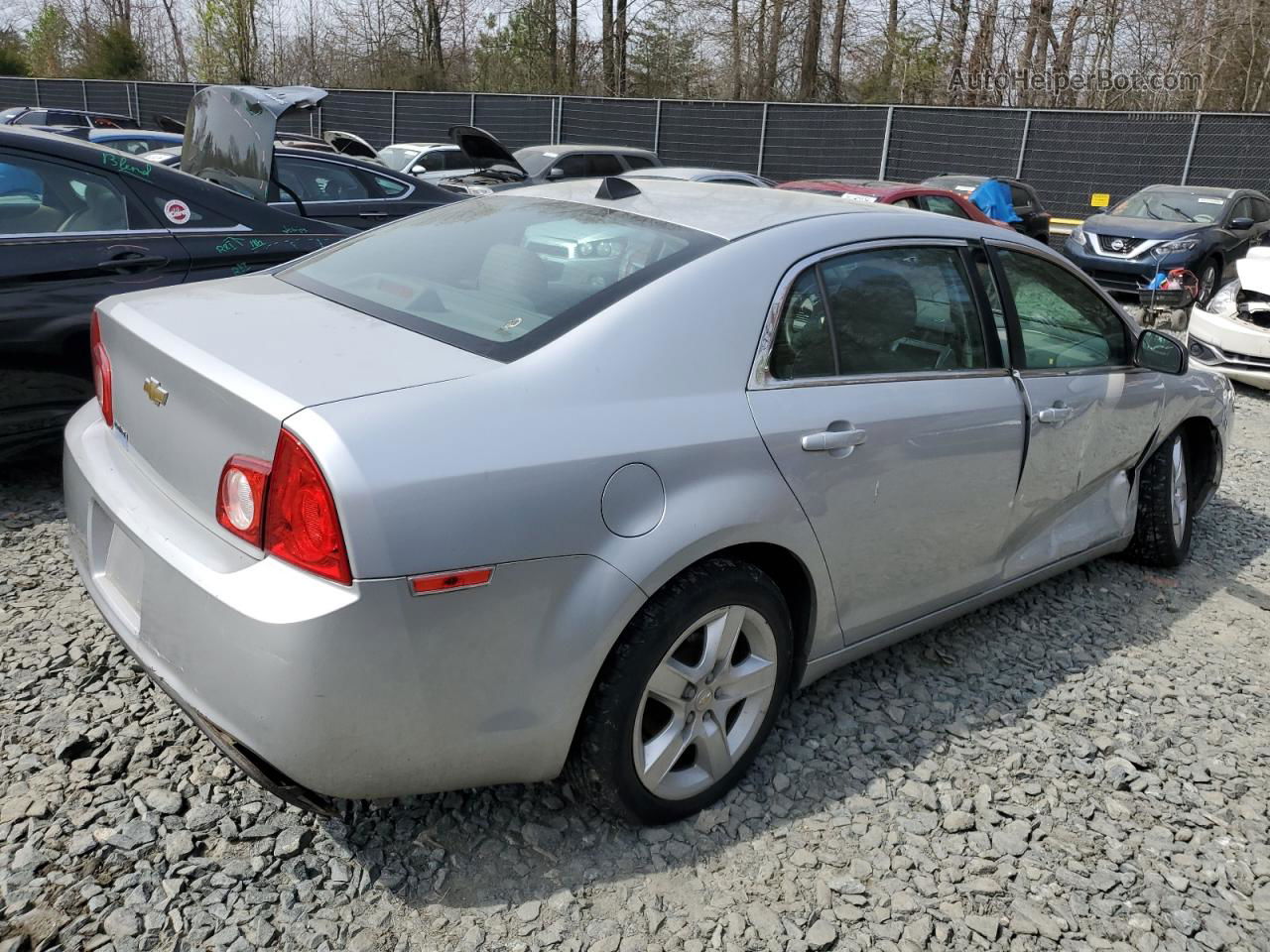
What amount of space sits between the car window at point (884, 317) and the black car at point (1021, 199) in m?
13.0

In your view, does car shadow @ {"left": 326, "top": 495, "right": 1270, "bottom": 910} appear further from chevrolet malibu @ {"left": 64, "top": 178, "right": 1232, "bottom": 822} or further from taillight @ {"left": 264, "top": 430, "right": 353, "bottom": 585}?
taillight @ {"left": 264, "top": 430, "right": 353, "bottom": 585}

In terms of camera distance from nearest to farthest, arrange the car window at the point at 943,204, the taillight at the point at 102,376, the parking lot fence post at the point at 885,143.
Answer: the taillight at the point at 102,376, the car window at the point at 943,204, the parking lot fence post at the point at 885,143

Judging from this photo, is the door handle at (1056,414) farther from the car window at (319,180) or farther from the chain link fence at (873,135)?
the chain link fence at (873,135)

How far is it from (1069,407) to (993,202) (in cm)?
1151

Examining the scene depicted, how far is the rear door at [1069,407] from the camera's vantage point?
3.35 m

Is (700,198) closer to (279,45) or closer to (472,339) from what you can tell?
(472,339)

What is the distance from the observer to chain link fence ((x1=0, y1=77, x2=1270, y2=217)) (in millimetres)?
18812

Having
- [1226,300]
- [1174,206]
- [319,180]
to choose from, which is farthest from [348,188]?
[1174,206]

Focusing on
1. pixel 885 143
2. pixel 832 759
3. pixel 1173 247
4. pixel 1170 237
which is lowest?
pixel 832 759

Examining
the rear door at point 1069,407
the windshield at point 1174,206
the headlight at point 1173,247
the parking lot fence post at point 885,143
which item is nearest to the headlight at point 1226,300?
the headlight at point 1173,247

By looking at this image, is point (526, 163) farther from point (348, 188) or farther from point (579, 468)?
point (579, 468)

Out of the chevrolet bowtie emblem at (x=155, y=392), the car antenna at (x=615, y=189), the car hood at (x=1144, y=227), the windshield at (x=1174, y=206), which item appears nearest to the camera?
the chevrolet bowtie emblem at (x=155, y=392)

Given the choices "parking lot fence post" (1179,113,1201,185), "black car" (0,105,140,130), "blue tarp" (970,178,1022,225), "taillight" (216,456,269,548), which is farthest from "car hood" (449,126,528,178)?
"parking lot fence post" (1179,113,1201,185)

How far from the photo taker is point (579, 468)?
2.12 metres
